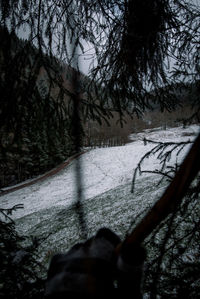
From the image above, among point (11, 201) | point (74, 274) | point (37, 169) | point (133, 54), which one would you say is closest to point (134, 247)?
point (74, 274)

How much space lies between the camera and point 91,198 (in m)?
10.8

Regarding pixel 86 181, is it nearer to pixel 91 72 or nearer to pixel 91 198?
pixel 91 198

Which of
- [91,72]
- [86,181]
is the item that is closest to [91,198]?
[86,181]

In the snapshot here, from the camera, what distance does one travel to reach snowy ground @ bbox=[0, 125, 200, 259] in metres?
6.31

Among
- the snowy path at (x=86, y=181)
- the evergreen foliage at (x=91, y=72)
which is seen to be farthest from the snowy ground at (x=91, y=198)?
the evergreen foliage at (x=91, y=72)

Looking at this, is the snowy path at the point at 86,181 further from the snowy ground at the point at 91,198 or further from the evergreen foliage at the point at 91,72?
the evergreen foliage at the point at 91,72

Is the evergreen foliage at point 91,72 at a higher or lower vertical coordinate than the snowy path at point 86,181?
higher

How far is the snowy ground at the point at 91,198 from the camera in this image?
631cm

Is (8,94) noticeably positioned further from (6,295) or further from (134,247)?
(6,295)

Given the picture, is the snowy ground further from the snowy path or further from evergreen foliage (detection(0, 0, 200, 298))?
evergreen foliage (detection(0, 0, 200, 298))

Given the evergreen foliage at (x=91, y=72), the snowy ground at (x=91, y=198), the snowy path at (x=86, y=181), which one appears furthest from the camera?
the snowy path at (x=86, y=181)

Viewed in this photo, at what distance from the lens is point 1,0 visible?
1498 millimetres

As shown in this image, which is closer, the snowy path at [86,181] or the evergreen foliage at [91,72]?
the evergreen foliage at [91,72]

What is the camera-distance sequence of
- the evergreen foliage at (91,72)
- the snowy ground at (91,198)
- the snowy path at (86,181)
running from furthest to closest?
the snowy path at (86,181), the snowy ground at (91,198), the evergreen foliage at (91,72)
